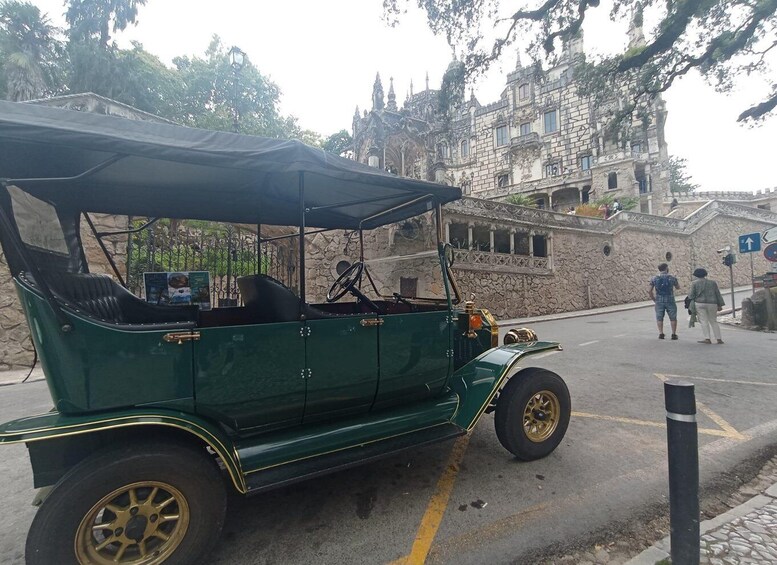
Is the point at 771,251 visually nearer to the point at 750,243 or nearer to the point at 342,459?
the point at 750,243

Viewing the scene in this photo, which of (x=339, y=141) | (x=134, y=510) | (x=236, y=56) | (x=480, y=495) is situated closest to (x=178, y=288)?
(x=134, y=510)

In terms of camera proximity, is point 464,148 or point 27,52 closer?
point 27,52

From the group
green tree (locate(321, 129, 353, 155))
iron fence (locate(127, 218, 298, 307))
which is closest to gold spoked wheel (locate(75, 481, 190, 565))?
iron fence (locate(127, 218, 298, 307))

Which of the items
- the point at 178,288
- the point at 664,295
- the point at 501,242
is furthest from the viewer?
the point at 501,242

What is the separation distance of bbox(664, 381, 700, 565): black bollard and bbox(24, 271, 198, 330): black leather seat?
2.89 m

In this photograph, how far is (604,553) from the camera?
7.15 feet

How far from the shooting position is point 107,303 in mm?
2605

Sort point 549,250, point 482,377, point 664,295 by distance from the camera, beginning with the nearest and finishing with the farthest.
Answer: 1. point 482,377
2. point 664,295
3. point 549,250

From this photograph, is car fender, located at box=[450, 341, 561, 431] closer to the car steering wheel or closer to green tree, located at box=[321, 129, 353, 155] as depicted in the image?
the car steering wheel

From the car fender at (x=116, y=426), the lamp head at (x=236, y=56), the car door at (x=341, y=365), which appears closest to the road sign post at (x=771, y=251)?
the car door at (x=341, y=365)

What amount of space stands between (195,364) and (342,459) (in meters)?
1.17

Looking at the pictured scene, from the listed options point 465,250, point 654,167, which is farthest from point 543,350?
point 654,167

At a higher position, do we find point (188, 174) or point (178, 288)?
point (188, 174)

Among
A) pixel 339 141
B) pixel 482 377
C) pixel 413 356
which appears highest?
pixel 339 141
